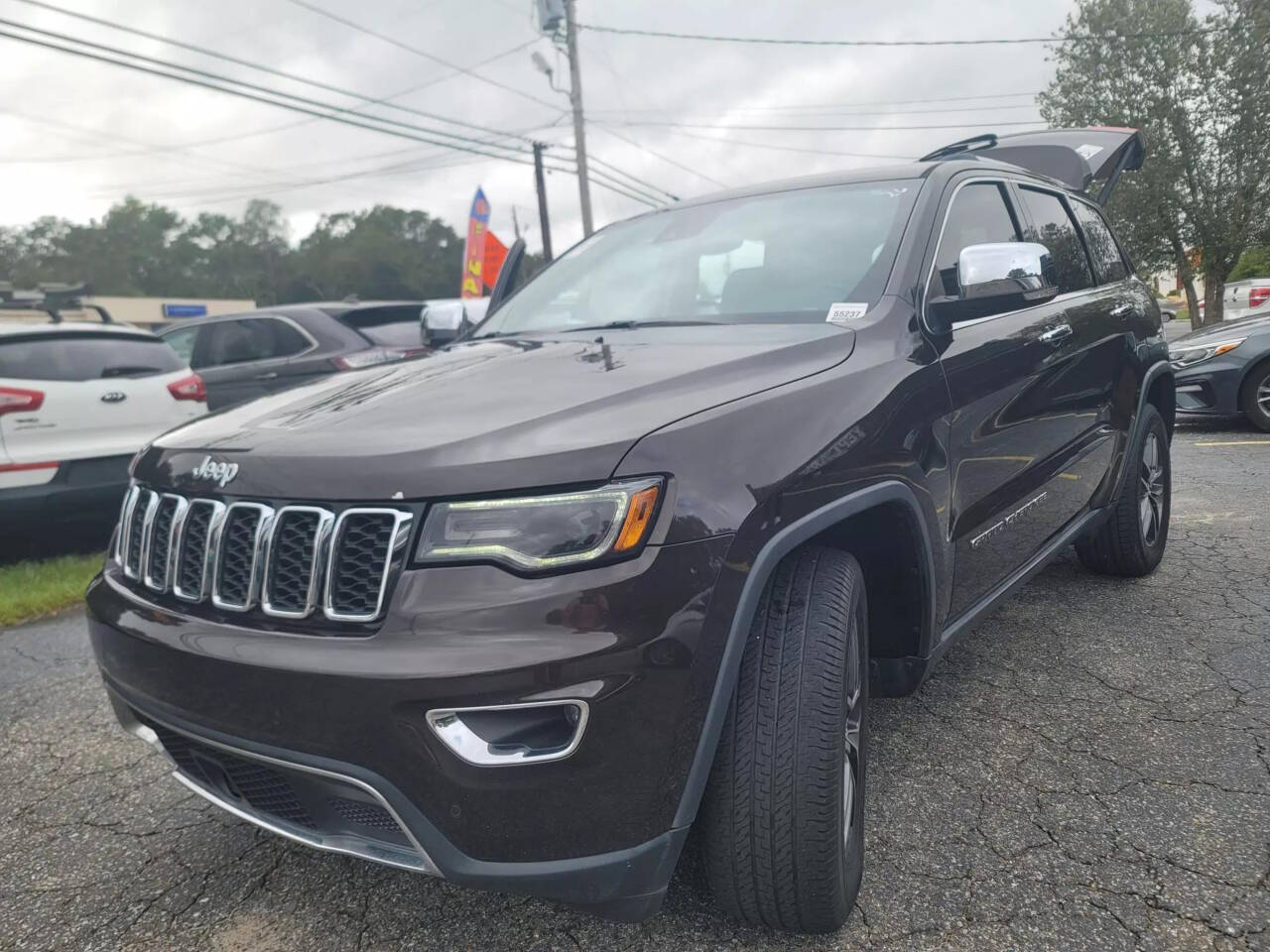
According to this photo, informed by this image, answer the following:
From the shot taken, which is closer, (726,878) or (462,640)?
(462,640)

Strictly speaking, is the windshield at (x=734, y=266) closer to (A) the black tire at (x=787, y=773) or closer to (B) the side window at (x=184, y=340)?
(A) the black tire at (x=787, y=773)

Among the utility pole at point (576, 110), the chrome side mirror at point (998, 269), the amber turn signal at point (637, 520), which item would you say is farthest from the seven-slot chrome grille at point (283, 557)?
the utility pole at point (576, 110)

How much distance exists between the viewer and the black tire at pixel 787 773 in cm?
172

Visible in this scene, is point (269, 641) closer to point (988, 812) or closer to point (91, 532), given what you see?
point (988, 812)

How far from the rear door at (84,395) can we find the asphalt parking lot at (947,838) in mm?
1874

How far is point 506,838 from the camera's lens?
5.10 feet

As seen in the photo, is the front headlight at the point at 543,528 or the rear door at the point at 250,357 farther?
the rear door at the point at 250,357

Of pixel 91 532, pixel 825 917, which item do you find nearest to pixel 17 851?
pixel 825 917

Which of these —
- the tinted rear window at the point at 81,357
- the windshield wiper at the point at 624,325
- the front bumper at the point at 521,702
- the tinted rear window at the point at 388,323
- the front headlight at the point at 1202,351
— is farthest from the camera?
the front headlight at the point at 1202,351

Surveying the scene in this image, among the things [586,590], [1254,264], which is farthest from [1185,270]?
[586,590]

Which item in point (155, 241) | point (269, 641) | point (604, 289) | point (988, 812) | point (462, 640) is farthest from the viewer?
point (155, 241)

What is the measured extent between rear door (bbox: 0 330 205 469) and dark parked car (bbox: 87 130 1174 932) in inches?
129

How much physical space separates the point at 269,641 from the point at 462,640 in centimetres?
39

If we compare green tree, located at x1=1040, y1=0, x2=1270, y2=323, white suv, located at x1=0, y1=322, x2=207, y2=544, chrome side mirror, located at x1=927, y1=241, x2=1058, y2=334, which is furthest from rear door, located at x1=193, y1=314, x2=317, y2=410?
green tree, located at x1=1040, y1=0, x2=1270, y2=323
